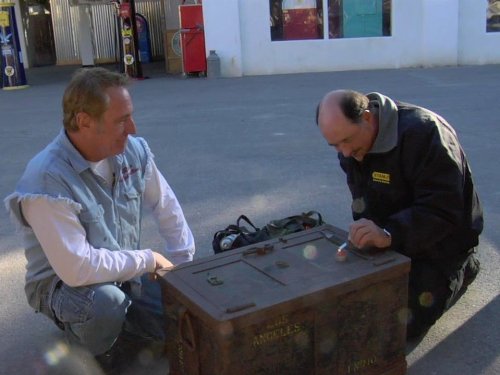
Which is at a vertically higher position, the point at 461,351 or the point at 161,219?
the point at 161,219

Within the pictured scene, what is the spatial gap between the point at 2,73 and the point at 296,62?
6301 millimetres

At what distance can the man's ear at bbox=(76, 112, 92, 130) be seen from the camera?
2.47 meters

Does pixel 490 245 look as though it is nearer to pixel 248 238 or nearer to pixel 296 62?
pixel 248 238

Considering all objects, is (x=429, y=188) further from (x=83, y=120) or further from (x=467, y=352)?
(x=83, y=120)

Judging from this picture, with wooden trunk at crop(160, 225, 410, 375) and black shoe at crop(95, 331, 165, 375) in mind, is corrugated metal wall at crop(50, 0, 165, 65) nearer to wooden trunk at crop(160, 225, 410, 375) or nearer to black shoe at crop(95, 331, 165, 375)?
black shoe at crop(95, 331, 165, 375)

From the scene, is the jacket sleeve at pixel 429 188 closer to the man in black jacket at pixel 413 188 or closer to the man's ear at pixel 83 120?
the man in black jacket at pixel 413 188

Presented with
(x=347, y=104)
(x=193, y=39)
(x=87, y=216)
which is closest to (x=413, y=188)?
(x=347, y=104)

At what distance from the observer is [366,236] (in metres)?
2.51

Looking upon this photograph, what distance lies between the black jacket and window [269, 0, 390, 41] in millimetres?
11215

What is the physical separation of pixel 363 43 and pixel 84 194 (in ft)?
39.3

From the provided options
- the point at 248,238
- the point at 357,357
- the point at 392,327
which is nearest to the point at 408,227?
the point at 392,327

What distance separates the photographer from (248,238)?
11.2 feet

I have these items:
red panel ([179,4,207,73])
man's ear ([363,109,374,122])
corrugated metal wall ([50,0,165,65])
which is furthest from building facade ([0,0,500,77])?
man's ear ([363,109,374,122])

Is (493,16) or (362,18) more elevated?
(362,18)
